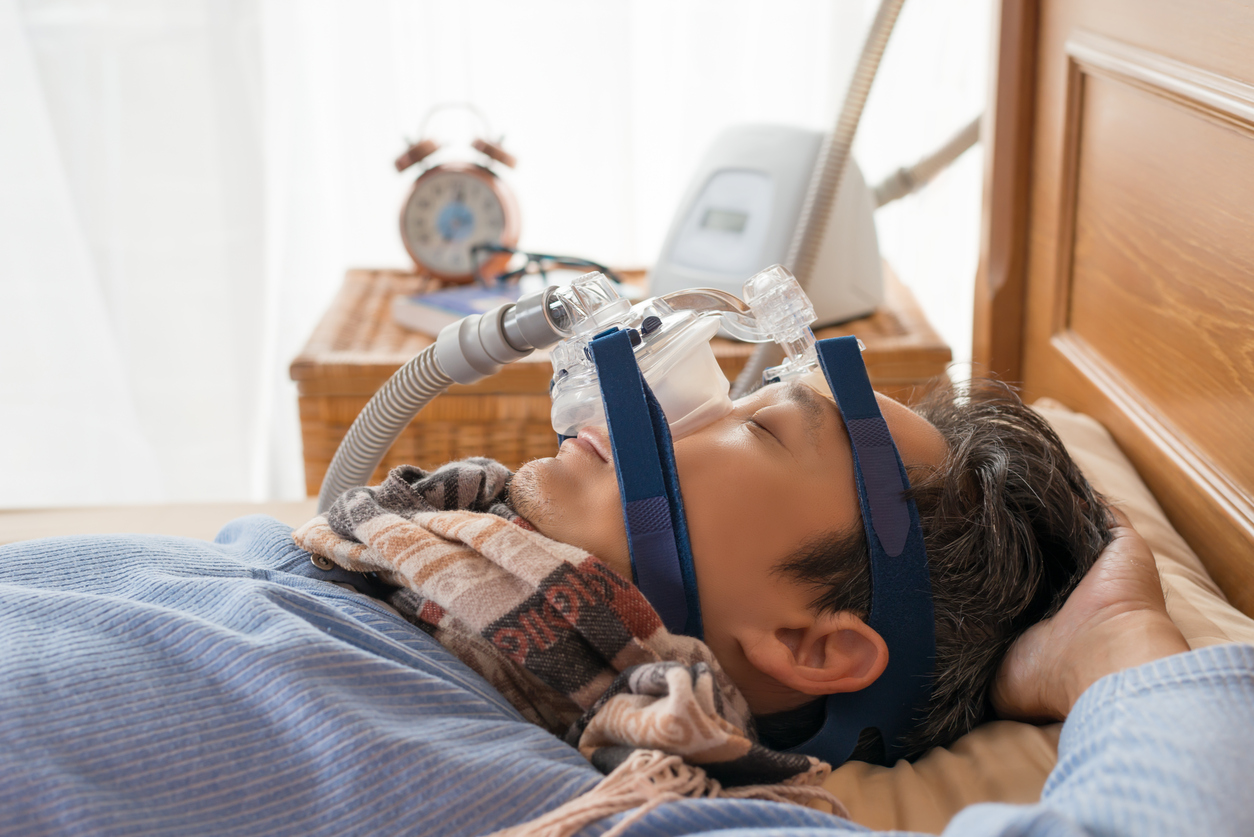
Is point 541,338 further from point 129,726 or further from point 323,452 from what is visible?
point 323,452

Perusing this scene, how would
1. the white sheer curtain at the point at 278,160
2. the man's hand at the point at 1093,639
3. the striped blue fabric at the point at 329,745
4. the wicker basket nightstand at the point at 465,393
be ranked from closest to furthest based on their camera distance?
1. the striped blue fabric at the point at 329,745
2. the man's hand at the point at 1093,639
3. the wicker basket nightstand at the point at 465,393
4. the white sheer curtain at the point at 278,160

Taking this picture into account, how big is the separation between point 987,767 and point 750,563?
0.24m

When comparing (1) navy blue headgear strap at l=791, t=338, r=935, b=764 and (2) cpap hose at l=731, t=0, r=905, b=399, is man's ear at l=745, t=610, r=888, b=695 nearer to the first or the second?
(1) navy blue headgear strap at l=791, t=338, r=935, b=764

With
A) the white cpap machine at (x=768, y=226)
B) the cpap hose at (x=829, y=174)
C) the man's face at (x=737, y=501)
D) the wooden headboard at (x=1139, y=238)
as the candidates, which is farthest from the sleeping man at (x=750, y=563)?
the white cpap machine at (x=768, y=226)

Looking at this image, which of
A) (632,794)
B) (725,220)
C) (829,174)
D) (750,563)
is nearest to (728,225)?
(725,220)

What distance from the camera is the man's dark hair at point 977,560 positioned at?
83 centimetres

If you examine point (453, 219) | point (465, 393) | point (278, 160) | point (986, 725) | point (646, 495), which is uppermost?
point (278, 160)

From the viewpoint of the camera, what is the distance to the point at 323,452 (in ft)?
5.10

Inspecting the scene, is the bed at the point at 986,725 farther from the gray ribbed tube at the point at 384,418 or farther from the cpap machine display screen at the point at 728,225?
the cpap machine display screen at the point at 728,225

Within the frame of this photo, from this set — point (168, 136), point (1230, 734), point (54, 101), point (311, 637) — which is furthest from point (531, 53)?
point (1230, 734)

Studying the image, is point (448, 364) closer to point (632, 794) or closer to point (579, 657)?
point (579, 657)

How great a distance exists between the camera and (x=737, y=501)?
2.67 feet

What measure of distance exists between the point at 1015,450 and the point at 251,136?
1.80m

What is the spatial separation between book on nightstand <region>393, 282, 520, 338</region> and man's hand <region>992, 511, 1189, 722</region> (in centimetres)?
104
